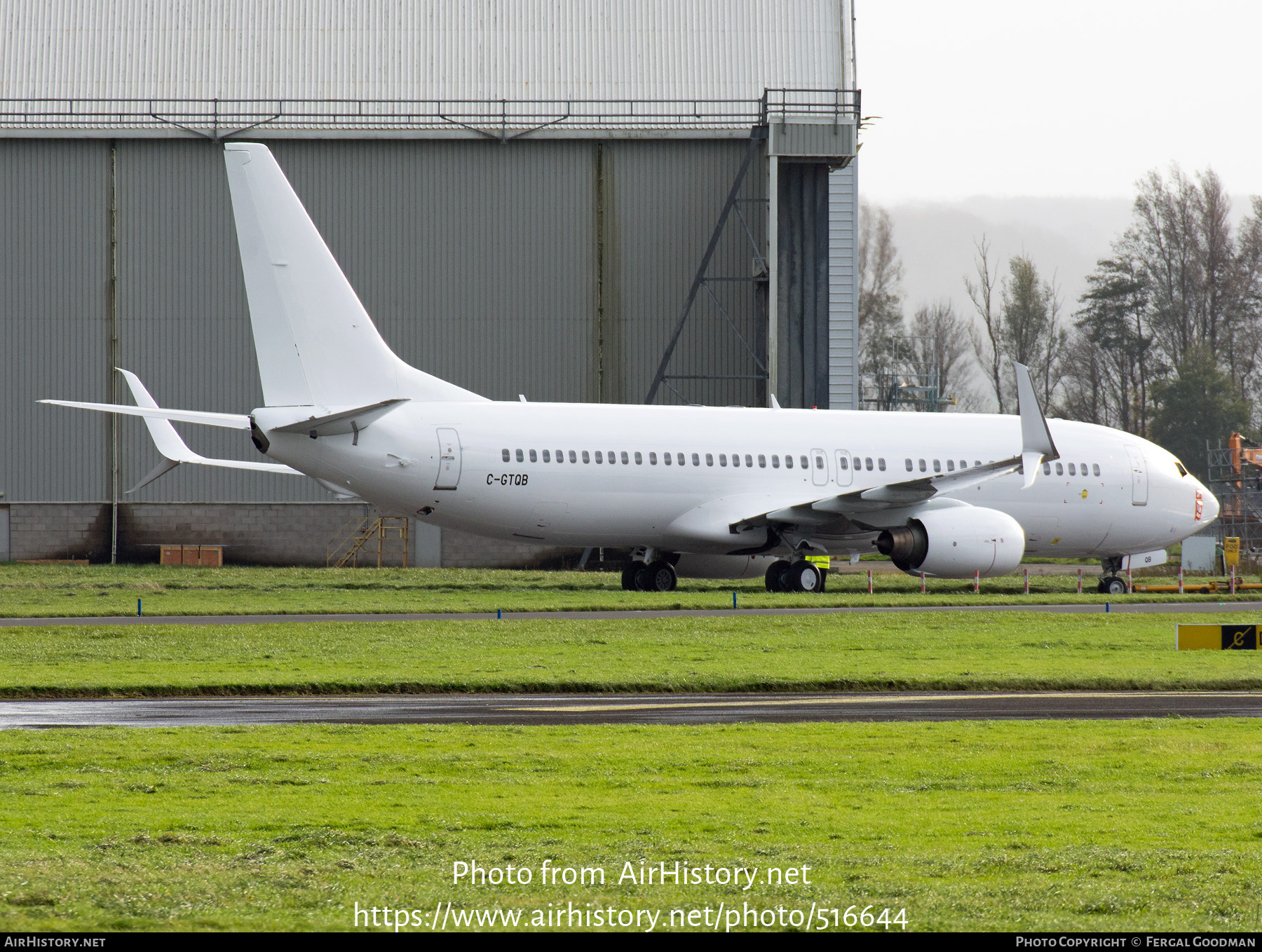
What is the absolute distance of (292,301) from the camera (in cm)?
2705

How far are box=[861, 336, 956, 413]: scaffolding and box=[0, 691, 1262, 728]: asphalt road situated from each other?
68.0 m

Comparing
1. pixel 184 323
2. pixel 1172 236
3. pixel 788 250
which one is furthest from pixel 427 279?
pixel 1172 236

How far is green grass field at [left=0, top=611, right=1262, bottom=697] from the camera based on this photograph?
1644 centimetres

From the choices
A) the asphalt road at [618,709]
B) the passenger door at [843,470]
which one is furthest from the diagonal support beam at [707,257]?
the asphalt road at [618,709]

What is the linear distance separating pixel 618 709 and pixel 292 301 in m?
14.7

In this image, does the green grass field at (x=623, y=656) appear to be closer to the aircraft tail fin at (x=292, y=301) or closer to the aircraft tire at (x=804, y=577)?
the aircraft tail fin at (x=292, y=301)

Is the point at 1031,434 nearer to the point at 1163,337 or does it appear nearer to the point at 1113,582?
the point at 1113,582

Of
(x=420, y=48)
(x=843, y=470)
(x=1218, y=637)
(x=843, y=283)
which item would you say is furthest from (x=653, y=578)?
(x=420, y=48)

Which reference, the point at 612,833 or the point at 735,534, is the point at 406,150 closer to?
the point at 735,534

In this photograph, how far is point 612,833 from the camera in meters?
8.51

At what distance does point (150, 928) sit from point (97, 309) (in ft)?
135

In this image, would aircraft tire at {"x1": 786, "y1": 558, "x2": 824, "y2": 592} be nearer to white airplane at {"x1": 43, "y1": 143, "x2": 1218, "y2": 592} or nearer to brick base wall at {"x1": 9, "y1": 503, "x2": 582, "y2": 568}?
white airplane at {"x1": 43, "y1": 143, "x2": 1218, "y2": 592}

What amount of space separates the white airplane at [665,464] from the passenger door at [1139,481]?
0.15 feet

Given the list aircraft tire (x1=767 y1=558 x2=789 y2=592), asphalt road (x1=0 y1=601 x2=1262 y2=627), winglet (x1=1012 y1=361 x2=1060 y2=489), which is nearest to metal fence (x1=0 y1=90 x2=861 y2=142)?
aircraft tire (x1=767 y1=558 x2=789 y2=592)
